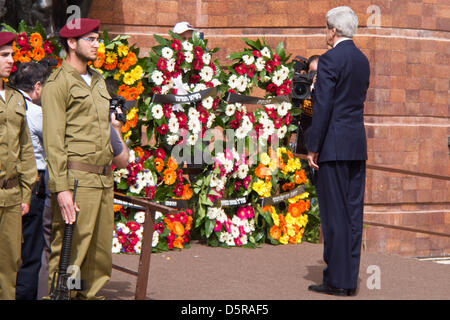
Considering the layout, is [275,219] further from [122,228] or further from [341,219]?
[341,219]

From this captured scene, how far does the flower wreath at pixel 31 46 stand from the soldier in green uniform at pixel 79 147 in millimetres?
2229

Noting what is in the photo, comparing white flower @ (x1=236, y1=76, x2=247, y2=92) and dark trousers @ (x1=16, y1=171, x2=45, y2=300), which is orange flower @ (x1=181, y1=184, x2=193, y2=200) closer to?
white flower @ (x1=236, y1=76, x2=247, y2=92)

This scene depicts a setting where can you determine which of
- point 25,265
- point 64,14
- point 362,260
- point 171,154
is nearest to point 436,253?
point 362,260

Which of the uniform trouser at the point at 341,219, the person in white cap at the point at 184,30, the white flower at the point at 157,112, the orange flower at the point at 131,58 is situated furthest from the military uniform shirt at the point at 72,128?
the person in white cap at the point at 184,30

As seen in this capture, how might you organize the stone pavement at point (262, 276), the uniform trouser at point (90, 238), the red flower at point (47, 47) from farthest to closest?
1. the red flower at point (47, 47)
2. the stone pavement at point (262, 276)
3. the uniform trouser at point (90, 238)

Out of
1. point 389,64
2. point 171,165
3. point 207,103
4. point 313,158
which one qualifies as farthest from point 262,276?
point 389,64

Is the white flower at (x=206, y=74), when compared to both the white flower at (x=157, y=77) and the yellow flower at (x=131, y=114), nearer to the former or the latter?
the white flower at (x=157, y=77)

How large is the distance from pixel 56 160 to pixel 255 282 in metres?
2.44

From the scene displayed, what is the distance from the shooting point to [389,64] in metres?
11.0

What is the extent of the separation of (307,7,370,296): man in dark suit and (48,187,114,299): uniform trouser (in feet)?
5.53

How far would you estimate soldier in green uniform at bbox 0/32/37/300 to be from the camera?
4.52 meters

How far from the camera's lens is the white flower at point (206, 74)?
8.12 meters

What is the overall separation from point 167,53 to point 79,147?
3423mm

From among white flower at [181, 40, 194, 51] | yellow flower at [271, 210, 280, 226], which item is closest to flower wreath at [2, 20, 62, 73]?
white flower at [181, 40, 194, 51]
